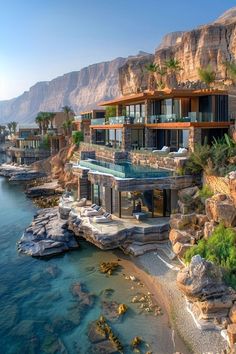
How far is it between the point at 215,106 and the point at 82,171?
13223mm

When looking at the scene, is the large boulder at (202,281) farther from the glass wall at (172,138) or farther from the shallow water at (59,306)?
→ the glass wall at (172,138)

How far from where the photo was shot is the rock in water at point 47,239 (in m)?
26.4

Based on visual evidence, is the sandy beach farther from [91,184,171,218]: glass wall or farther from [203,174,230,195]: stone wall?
[203,174,230,195]: stone wall

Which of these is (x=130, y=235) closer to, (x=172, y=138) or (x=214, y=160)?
(x=214, y=160)

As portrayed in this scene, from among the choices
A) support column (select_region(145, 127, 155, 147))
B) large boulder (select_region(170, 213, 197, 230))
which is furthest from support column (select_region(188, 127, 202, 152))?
large boulder (select_region(170, 213, 197, 230))

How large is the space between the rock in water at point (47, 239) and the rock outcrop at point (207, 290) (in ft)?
39.3

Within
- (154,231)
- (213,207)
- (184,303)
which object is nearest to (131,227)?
(154,231)

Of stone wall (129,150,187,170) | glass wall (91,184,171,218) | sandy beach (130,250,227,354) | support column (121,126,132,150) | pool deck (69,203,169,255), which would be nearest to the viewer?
sandy beach (130,250,227,354)

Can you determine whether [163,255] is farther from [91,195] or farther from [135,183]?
[91,195]

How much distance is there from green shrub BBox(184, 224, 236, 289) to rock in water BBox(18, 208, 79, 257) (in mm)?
10259

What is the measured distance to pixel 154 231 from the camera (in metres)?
24.4

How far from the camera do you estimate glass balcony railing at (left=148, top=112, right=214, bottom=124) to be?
1233 inches

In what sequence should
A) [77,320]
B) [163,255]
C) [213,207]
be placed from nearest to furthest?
[77,320], [213,207], [163,255]

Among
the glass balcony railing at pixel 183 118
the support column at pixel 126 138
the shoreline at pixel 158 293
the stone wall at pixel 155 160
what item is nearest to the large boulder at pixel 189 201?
the stone wall at pixel 155 160
